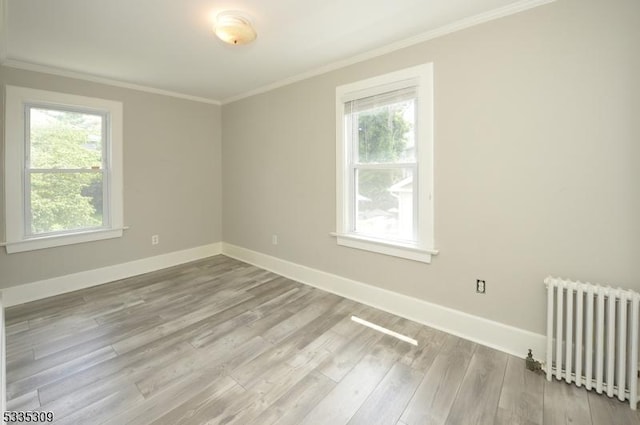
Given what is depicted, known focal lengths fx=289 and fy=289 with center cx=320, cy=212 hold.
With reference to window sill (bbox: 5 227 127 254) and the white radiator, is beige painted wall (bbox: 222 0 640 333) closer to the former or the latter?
the white radiator

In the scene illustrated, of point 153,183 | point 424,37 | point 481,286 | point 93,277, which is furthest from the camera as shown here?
point 153,183

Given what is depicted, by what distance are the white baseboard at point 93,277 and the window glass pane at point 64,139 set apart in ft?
4.15

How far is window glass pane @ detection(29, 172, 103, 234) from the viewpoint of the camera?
313 cm

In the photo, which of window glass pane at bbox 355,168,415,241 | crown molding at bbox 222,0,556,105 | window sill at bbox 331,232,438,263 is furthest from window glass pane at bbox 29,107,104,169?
window glass pane at bbox 355,168,415,241

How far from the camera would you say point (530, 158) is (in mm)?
2008

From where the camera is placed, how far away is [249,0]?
6.37ft

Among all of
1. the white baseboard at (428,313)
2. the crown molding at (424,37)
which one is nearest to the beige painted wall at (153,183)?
the crown molding at (424,37)

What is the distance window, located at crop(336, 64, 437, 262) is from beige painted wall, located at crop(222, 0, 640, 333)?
0.10 m

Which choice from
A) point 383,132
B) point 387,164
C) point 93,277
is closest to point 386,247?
point 387,164

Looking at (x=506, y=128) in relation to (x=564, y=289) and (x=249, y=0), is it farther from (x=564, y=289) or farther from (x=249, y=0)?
(x=249, y=0)

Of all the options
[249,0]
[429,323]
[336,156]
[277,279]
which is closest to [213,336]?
[277,279]

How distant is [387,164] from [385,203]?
38cm

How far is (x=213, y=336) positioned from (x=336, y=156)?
2075 millimetres

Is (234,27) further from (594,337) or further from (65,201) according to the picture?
(594,337)
